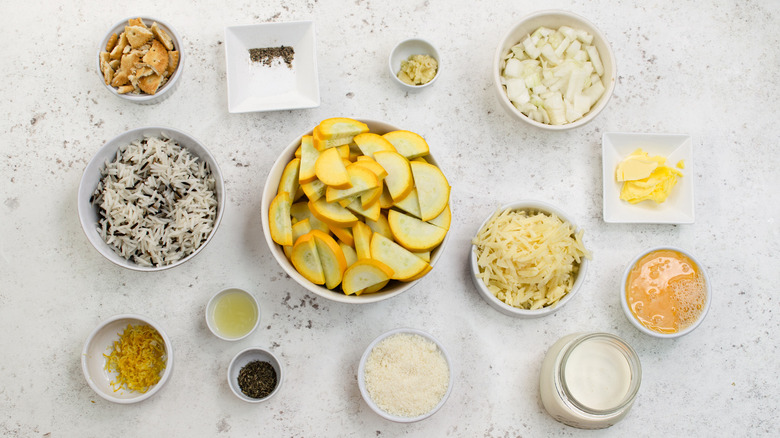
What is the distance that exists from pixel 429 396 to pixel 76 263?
4.38 ft

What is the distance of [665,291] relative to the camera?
211cm

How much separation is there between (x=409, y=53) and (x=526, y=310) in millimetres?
1030

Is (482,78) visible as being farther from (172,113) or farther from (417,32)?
(172,113)

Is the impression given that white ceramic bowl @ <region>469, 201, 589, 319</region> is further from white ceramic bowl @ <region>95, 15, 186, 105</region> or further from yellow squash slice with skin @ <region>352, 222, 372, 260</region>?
white ceramic bowl @ <region>95, 15, 186, 105</region>

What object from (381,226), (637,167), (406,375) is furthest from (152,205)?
(637,167)

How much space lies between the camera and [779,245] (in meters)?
2.27

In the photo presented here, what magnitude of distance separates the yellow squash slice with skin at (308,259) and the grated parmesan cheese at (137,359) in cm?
61

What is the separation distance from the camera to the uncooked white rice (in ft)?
6.41

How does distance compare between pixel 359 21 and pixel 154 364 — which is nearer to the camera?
pixel 154 364

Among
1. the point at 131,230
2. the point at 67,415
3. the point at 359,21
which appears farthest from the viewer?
the point at 359,21

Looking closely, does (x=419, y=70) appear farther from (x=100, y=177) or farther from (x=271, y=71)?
(x=100, y=177)

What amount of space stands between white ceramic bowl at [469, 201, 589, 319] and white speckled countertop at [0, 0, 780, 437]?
131 millimetres

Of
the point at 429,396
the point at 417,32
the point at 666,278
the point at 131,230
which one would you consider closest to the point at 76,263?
the point at 131,230

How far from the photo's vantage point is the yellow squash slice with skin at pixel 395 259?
71.1 inches
